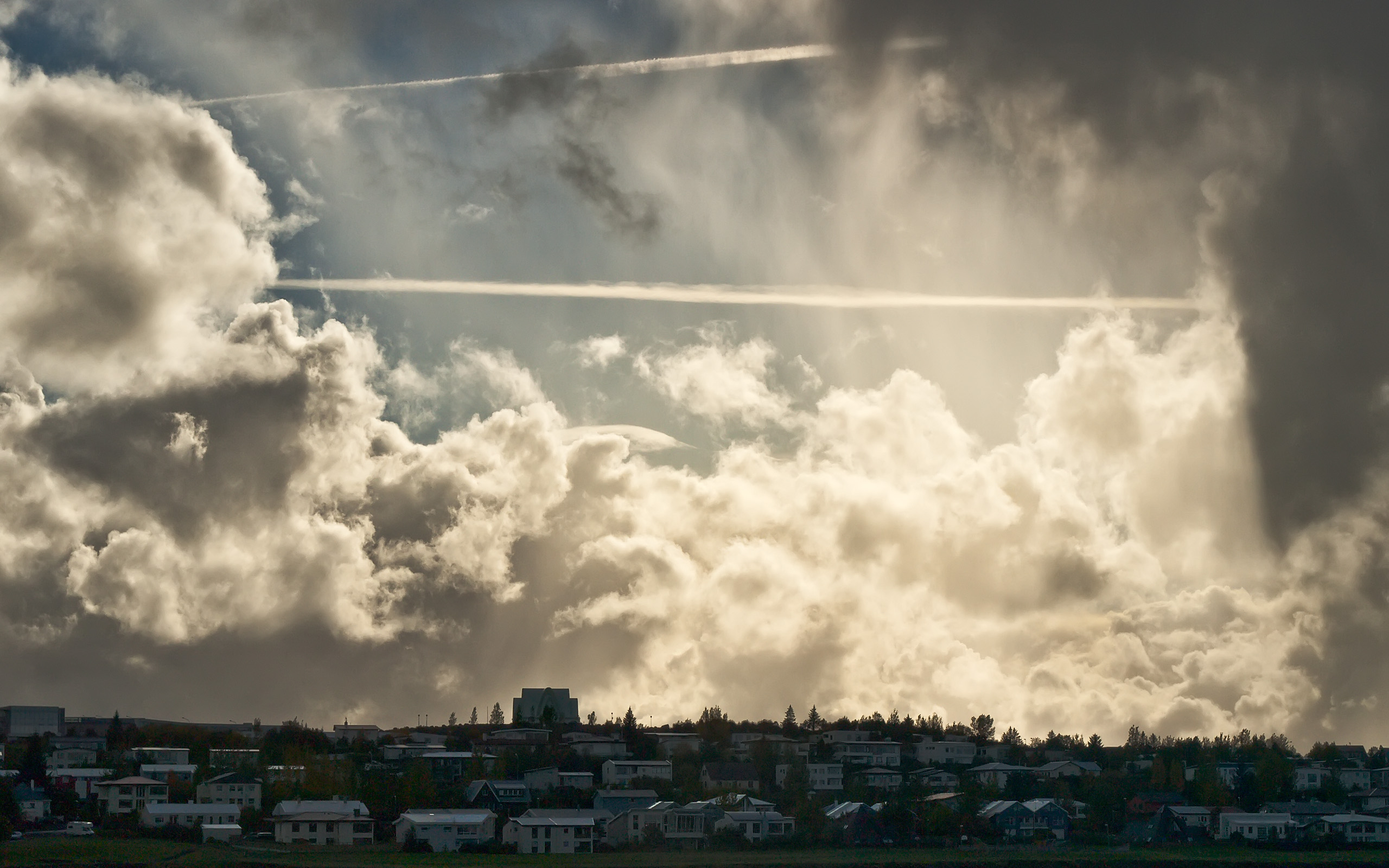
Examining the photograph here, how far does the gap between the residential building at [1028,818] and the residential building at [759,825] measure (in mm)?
18147

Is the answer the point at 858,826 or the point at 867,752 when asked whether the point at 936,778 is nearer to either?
the point at 867,752

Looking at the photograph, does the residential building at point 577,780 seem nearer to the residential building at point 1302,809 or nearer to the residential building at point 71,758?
the residential building at point 71,758

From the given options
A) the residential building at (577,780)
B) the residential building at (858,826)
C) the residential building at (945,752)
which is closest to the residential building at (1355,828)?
the residential building at (858,826)

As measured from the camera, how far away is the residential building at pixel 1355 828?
130375mm

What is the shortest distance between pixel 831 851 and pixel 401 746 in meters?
64.6

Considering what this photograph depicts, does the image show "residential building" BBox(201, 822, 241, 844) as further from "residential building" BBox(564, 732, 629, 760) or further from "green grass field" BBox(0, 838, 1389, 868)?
"residential building" BBox(564, 732, 629, 760)

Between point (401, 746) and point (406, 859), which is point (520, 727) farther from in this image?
point (406, 859)

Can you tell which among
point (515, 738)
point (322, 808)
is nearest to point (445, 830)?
point (322, 808)

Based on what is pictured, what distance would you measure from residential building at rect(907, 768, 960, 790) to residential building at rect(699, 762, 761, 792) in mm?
17567

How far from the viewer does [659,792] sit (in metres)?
140

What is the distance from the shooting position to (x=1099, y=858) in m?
113

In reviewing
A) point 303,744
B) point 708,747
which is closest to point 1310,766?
point 708,747

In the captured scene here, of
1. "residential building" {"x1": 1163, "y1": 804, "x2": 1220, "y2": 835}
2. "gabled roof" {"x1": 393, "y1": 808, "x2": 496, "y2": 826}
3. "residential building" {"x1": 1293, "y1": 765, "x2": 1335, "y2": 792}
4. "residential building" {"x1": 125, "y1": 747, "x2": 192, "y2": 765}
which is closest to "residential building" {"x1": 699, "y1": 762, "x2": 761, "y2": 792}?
"gabled roof" {"x1": 393, "y1": 808, "x2": 496, "y2": 826}

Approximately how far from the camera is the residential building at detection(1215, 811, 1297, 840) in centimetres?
13025
